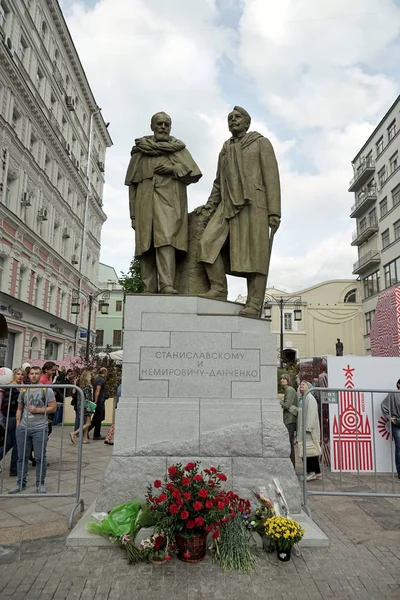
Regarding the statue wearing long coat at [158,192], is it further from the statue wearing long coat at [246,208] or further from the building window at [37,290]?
the building window at [37,290]

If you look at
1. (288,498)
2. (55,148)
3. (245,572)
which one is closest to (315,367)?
(288,498)

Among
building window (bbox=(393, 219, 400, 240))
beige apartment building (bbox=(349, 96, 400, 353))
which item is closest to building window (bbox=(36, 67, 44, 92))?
beige apartment building (bbox=(349, 96, 400, 353))

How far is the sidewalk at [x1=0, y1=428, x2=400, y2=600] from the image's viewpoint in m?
3.32

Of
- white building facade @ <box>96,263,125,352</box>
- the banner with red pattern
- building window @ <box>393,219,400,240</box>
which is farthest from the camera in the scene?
white building facade @ <box>96,263,125,352</box>

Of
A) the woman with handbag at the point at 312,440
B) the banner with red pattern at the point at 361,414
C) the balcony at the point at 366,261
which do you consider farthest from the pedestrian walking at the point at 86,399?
the balcony at the point at 366,261

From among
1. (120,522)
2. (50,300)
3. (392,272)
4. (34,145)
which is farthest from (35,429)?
(392,272)

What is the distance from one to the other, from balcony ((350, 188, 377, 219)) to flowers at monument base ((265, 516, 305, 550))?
41.8 m

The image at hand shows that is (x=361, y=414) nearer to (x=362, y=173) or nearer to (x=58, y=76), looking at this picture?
(x=58, y=76)

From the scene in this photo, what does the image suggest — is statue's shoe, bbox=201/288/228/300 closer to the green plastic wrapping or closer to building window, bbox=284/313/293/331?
the green plastic wrapping

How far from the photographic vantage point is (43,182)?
30.5m

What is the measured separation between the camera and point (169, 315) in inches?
201

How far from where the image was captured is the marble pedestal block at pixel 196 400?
15.2 feet

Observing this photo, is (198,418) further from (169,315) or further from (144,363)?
(169,315)

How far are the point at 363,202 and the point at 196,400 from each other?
42.0m
